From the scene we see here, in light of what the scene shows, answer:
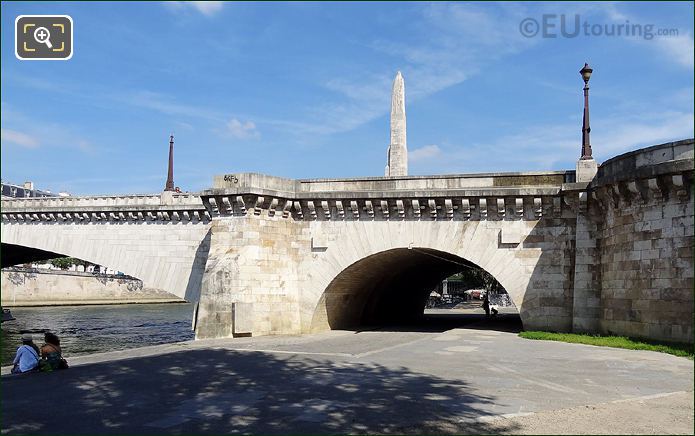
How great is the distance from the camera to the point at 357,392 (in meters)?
9.48

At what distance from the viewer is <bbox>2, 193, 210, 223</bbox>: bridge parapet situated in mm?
25250

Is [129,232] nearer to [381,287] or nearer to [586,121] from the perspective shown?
[381,287]

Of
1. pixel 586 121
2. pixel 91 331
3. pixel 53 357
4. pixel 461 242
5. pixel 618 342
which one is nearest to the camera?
pixel 53 357

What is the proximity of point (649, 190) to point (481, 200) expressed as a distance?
17.3ft

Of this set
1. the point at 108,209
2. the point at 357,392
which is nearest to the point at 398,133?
the point at 108,209

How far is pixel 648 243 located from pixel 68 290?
61.0 m

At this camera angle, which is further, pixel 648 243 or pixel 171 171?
pixel 171 171

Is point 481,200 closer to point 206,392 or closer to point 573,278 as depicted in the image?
point 573,278

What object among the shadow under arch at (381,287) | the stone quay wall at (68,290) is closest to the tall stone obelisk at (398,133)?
the shadow under arch at (381,287)

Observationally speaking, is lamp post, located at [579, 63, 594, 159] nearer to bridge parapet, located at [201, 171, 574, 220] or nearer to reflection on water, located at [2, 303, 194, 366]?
bridge parapet, located at [201, 171, 574, 220]

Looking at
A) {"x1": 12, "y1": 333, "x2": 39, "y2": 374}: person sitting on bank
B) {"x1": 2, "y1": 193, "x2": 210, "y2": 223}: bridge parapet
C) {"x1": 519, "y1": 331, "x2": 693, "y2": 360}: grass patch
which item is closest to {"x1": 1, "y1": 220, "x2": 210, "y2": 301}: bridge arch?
{"x1": 2, "y1": 193, "x2": 210, "y2": 223}: bridge parapet

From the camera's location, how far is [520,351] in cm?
1476

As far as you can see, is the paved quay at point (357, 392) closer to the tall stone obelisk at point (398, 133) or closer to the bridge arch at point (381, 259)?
the bridge arch at point (381, 259)

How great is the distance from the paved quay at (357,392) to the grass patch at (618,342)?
0.53 metres
